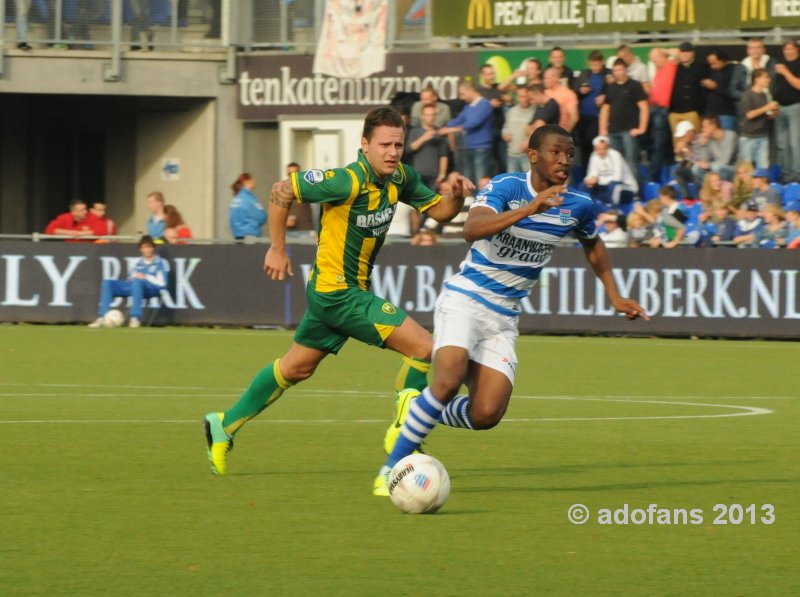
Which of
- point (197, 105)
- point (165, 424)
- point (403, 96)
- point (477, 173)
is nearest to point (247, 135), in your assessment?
point (197, 105)

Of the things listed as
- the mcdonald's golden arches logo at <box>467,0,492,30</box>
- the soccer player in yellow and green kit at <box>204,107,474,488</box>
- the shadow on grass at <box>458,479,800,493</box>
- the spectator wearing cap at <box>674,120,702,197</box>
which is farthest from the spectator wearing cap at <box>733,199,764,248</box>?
the soccer player in yellow and green kit at <box>204,107,474,488</box>

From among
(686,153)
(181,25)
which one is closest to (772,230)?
(686,153)

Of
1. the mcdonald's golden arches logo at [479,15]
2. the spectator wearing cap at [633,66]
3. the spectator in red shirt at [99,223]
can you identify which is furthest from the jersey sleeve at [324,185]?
the mcdonald's golden arches logo at [479,15]

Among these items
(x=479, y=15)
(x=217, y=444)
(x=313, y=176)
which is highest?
(x=479, y=15)

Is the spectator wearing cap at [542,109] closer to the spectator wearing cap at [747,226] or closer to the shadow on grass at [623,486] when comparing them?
the spectator wearing cap at [747,226]

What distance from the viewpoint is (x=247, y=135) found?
29.5 metres

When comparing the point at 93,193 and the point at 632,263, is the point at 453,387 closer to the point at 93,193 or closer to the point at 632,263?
the point at 632,263

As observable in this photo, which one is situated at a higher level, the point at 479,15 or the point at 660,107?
the point at 479,15

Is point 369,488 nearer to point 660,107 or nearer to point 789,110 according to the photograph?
point 789,110

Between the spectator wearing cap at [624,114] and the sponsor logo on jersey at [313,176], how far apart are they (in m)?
13.9

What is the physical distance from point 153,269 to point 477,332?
575 inches

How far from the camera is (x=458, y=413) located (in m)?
8.80

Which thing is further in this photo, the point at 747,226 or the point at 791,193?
the point at 791,193

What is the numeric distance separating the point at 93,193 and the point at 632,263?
50.1 ft
